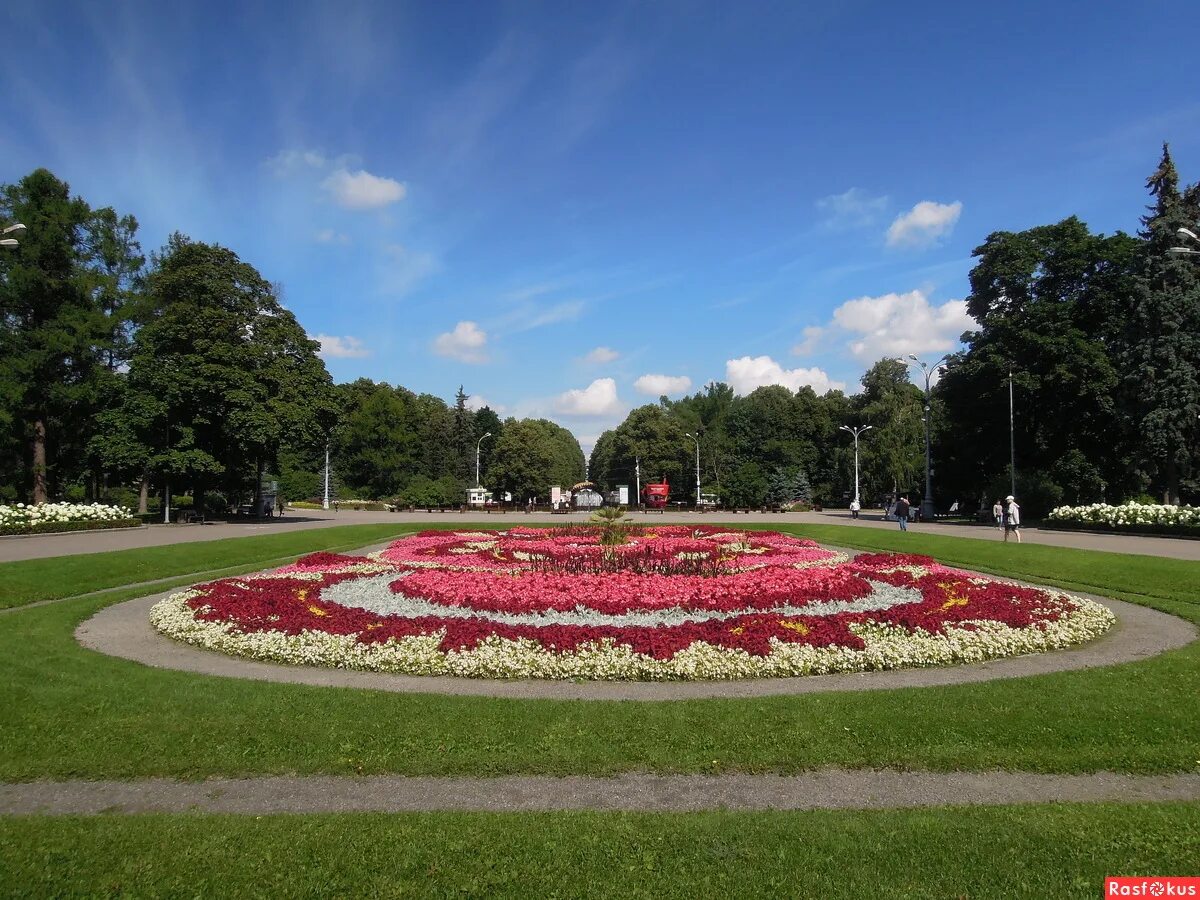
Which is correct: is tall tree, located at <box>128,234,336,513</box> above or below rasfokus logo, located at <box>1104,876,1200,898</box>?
above

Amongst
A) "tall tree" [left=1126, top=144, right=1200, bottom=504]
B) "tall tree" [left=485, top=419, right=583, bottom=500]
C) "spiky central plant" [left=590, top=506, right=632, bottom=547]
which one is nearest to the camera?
"spiky central plant" [left=590, top=506, right=632, bottom=547]

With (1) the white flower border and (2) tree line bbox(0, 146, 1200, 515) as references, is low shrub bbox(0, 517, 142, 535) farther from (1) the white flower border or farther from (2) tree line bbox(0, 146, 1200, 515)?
(1) the white flower border

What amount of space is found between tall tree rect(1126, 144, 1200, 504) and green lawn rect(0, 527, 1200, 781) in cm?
3403

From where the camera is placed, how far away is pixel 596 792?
5434mm

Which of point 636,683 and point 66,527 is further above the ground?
point 66,527

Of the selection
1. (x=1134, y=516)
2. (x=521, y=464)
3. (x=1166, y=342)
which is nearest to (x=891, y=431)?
(x=1166, y=342)

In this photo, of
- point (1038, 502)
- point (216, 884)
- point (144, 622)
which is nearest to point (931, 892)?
point (216, 884)

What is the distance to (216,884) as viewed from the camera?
4004 millimetres

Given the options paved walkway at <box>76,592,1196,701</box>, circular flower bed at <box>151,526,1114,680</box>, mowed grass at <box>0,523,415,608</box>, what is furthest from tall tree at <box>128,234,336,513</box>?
paved walkway at <box>76,592,1196,701</box>

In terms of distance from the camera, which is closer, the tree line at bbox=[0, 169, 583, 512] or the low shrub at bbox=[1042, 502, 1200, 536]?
the low shrub at bbox=[1042, 502, 1200, 536]

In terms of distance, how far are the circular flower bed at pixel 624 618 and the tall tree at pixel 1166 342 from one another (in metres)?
27.1

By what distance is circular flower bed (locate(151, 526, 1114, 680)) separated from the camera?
356 inches

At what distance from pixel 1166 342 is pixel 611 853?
43052 millimetres

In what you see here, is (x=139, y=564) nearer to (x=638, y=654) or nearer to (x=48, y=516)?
(x=638, y=654)
